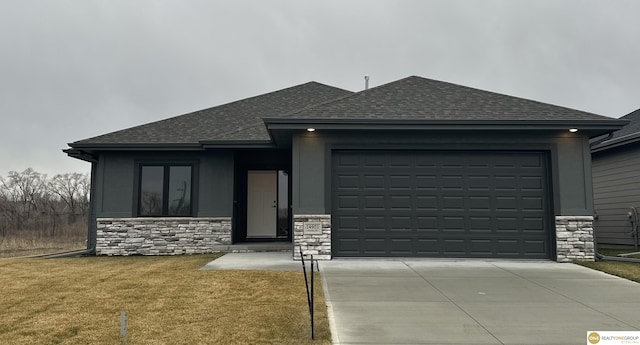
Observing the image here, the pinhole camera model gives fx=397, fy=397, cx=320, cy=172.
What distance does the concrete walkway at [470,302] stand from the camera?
4.09m

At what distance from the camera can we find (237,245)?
10922 mm

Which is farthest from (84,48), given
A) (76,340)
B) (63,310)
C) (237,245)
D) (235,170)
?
(76,340)

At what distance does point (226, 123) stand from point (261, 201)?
288cm

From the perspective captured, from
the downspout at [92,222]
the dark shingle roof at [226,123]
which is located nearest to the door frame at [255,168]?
the dark shingle roof at [226,123]

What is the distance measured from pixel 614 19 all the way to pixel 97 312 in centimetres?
2248

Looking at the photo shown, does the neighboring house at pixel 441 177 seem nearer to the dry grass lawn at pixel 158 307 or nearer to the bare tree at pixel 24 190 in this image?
the dry grass lawn at pixel 158 307

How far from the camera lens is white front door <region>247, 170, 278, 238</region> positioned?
12.2 m

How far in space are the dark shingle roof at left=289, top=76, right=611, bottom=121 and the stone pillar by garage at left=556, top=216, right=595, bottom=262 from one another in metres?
2.25

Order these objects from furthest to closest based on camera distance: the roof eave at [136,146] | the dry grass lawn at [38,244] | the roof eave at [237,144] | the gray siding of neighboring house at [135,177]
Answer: the dry grass lawn at [38,244], the gray siding of neighboring house at [135,177], the roof eave at [136,146], the roof eave at [237,144]

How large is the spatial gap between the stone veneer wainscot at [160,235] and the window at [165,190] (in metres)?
0.31

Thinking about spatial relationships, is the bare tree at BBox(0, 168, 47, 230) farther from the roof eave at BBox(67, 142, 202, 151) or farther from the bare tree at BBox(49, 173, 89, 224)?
the roof eave at BBox(67, 142, 202, 151)

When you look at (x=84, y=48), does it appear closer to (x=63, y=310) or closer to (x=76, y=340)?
(x=63, y=310)

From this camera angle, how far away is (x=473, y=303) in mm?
5289

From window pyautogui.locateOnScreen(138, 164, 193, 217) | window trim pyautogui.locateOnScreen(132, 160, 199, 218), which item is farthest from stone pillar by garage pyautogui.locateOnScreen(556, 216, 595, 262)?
window pyautogui.locateOnScreen(138, 164, 193, 217)
